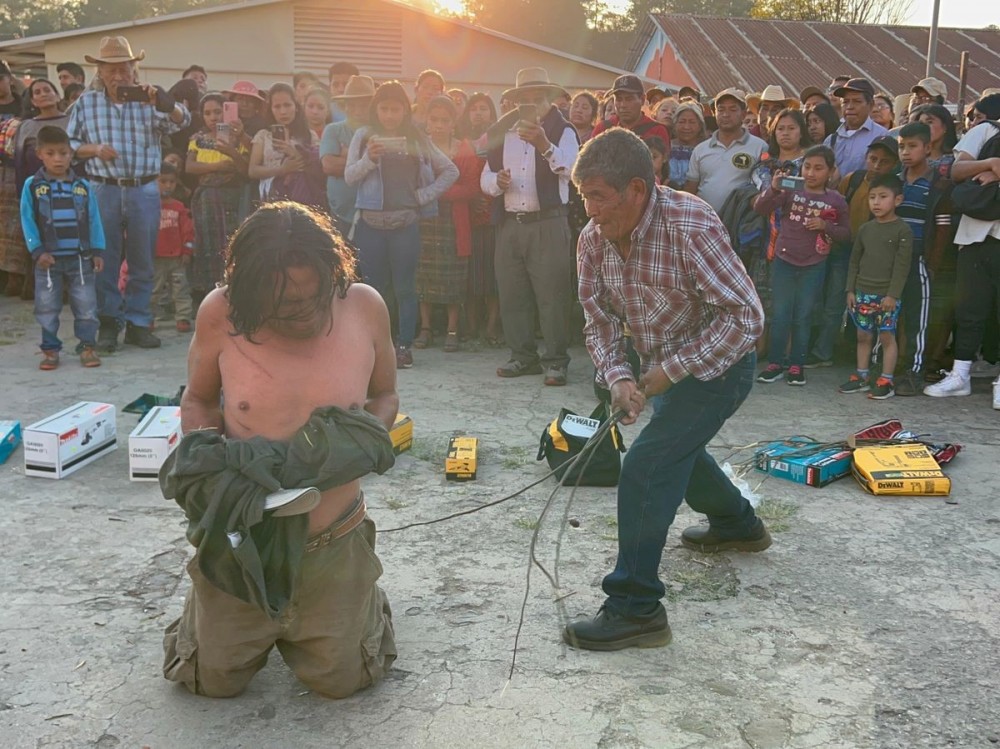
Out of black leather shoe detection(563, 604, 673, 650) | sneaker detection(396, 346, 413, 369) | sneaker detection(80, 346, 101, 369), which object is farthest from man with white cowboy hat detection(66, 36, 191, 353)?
black leather shoe detection(563, 604, 673, 650)

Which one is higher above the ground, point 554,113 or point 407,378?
point 554,113

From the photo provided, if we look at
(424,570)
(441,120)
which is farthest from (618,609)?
(441,120)

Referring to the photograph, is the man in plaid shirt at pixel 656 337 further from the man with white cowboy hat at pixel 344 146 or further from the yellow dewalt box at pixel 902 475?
the man with white cowboy hat at pixel 344 146

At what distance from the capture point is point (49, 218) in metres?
6.91

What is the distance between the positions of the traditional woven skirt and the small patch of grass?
13.0 feet

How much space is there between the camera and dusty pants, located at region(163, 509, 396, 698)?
281 cm

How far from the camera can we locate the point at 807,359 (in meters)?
7.48

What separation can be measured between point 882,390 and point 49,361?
6.11m

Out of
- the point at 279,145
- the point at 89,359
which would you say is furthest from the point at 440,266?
the point at 89,359

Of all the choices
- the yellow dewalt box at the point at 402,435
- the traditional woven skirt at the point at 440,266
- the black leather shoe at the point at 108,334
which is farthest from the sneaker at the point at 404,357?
the black leather shoe at the point at 108,334

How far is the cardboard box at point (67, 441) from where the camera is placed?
4676 mm

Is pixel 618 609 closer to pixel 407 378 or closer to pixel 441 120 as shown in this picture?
pixel 407 378

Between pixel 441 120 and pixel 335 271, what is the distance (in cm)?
509

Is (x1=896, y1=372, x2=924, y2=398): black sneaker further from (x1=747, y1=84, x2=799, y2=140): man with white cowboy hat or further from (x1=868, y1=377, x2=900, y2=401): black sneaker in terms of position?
(x1=747, y1=84, x2=799, y2=140): man with white cowboy hat
